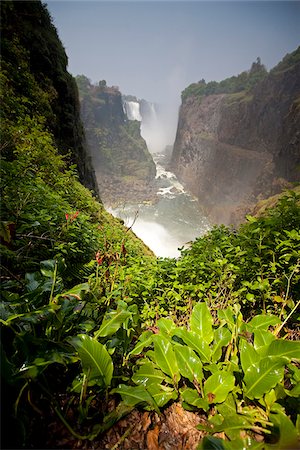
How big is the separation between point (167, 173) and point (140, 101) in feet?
193

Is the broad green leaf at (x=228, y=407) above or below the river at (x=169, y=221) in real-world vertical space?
below

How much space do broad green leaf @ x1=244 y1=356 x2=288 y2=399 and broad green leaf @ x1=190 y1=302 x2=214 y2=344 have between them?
0.39 meters

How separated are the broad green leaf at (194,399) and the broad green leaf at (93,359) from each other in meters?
0.51

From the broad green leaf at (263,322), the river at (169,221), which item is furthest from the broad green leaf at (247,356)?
the river at (169,221)

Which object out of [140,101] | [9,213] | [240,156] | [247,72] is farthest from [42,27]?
[140,101]

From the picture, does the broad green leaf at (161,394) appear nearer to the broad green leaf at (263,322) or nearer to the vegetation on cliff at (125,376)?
the vegetation on cliff at (125,376)

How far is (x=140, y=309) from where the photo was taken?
3.08 meters

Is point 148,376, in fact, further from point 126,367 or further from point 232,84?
point 232,84

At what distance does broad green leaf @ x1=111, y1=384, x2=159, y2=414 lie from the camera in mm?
1276

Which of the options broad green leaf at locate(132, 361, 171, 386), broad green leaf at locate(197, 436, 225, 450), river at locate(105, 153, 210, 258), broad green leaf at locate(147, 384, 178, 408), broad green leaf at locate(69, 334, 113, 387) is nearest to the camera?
broad green leaf at locate(197, 436, 225, 450)

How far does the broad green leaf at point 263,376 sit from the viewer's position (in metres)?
1.30

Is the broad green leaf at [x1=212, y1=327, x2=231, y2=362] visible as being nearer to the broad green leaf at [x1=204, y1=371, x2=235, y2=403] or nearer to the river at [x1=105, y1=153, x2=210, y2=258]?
the broad green leaf at [x1=204, y1=371, x2=235, y2=403]

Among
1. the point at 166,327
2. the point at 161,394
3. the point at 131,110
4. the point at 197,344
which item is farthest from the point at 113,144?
the point at 161,394

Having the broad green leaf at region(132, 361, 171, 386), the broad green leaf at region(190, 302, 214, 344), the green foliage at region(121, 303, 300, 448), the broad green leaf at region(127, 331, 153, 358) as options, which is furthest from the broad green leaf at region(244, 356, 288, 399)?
the broad green leaf at region(127, 331, 153, 358)
